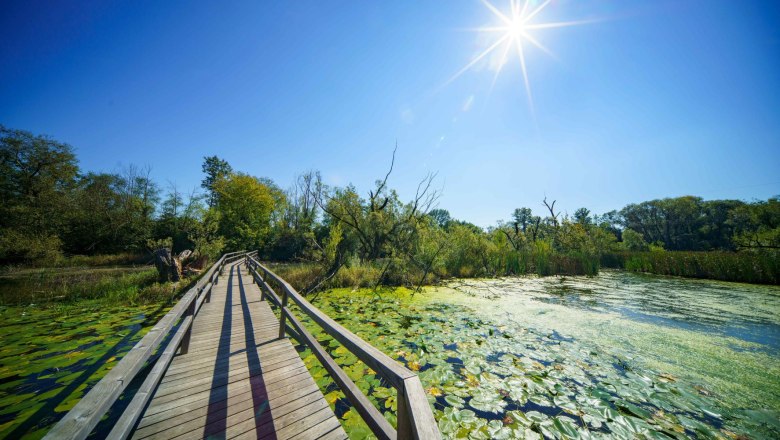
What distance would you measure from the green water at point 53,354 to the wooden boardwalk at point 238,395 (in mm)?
1101

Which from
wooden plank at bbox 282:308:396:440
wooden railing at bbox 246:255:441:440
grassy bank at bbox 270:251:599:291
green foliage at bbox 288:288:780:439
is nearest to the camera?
wooden railing at bbox 246:255:441:440

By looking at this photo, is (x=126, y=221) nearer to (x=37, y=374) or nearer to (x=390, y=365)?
(x=37, y=374)

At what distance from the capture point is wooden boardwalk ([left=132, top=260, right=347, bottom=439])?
218cm

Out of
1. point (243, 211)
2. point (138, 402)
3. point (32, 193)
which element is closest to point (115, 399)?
point (138, 402)

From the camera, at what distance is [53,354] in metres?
3.96

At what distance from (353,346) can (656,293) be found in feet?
43.8

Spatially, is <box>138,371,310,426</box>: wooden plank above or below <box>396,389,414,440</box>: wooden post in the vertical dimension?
below

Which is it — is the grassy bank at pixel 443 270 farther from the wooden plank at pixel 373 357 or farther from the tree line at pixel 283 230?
the wooden plank at pixel 373 357

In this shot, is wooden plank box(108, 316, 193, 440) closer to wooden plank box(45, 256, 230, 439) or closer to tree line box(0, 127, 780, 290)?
wooden plank box(45, 256, 230, 439)

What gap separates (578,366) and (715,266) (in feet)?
58.3

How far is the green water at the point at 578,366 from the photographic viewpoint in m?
2.73

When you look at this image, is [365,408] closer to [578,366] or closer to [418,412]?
[418,412]

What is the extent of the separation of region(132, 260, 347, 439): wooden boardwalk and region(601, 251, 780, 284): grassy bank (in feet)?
68.2

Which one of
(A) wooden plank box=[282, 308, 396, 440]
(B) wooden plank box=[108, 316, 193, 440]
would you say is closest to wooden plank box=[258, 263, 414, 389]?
(A) wooden plank box=[282, 308, 396, 440]
